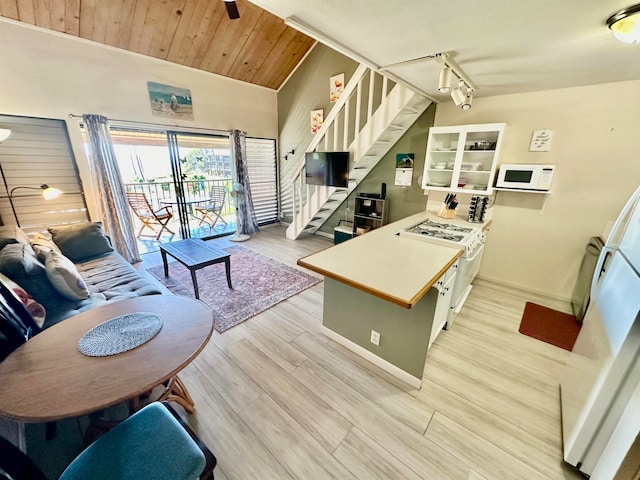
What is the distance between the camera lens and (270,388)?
1741mm

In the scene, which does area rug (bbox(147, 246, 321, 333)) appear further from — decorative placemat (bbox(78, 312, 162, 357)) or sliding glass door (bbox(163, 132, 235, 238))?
sliding glass door (bbox(163, 132, 235, 238))

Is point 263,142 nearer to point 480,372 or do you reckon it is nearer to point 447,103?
point 447,103

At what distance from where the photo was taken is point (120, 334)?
130 cm

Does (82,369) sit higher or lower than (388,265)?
lower

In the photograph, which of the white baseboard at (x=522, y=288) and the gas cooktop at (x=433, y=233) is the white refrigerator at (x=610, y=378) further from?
the white baseboard at (x=522, y=288)

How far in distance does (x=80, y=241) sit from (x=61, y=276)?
3.76 ft

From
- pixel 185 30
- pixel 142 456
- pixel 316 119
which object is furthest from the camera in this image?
pixel 316 119

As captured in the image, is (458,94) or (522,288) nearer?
(458,94)

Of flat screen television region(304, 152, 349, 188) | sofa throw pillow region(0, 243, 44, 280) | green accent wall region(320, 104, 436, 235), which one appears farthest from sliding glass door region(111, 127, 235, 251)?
green accent wall region(320, 104, 436, 235)

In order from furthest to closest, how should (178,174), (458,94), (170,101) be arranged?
1. (178,174)
2. (170,101)
3. (458,94)

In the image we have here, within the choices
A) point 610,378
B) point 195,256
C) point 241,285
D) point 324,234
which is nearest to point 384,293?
point 610,378

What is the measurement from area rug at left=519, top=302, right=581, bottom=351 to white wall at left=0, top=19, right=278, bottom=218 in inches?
209

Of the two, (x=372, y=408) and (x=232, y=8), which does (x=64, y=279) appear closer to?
(x=372, y=408)

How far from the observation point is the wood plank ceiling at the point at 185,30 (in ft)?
9.24
